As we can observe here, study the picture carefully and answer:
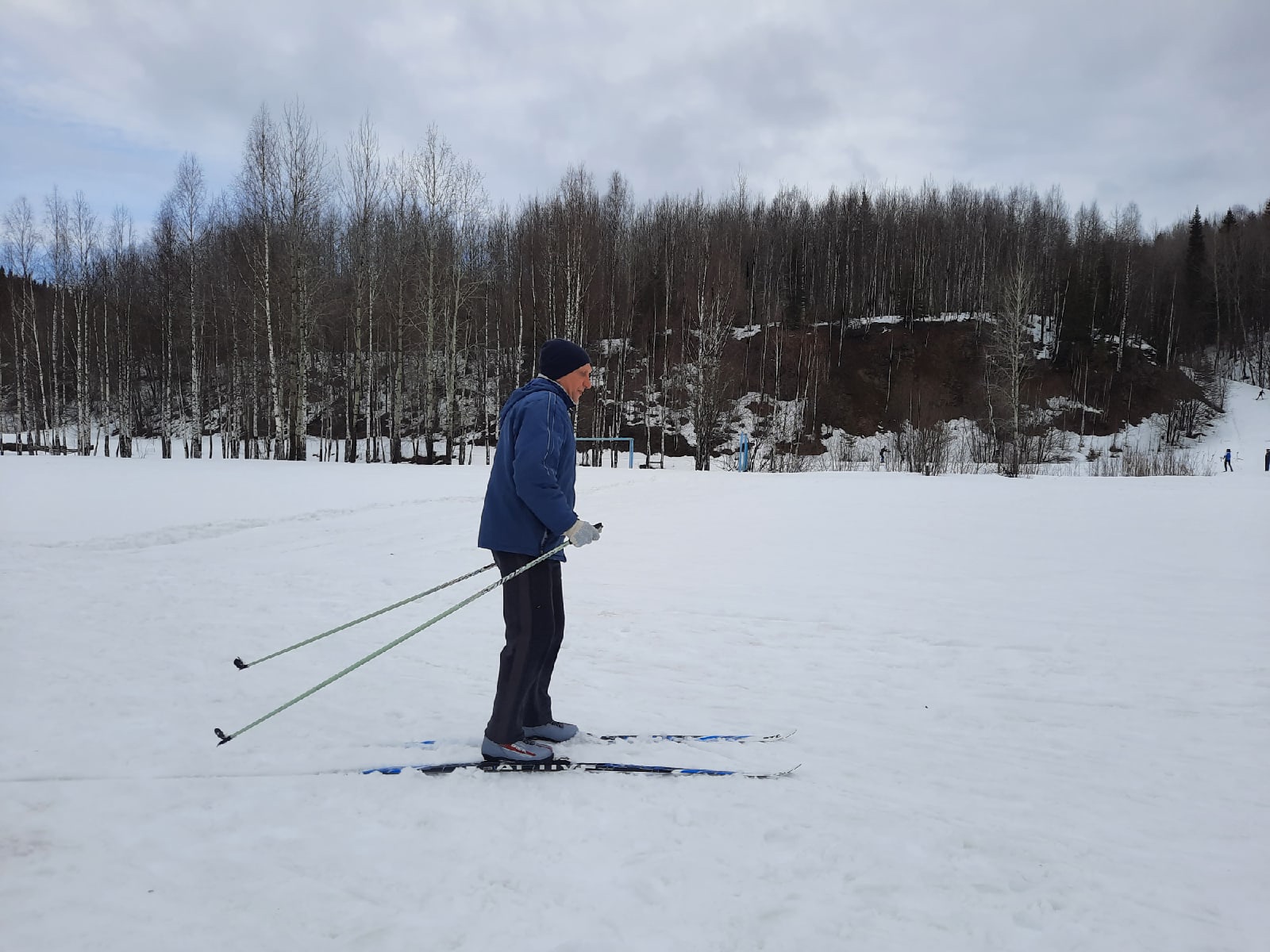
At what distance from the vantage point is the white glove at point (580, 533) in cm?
303

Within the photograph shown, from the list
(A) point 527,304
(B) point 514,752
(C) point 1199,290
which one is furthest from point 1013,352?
(C) point 1199,290

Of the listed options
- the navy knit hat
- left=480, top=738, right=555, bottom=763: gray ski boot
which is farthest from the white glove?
left=480, top=738, right=555, bottom=763: gray ski boot

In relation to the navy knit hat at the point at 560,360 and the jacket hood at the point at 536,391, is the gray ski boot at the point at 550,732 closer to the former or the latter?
the jacket hood at the point at 536,391

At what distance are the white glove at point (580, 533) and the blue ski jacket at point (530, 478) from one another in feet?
0.10

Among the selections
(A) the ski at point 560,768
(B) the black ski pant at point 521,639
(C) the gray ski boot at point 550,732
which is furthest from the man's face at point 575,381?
(A) the ski at point 560,768

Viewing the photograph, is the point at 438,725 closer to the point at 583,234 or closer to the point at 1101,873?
the point at 1101,873

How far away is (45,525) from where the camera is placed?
29.2ft

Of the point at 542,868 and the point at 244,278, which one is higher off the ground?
the point at 244,278

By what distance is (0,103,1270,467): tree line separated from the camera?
25766mm

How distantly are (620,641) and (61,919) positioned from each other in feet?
11.5

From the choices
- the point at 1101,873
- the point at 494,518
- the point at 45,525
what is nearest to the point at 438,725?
the point at 494,518

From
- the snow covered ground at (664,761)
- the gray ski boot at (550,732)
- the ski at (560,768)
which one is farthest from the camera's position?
the gray ski boot at (550,732)

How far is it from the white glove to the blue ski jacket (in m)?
0.03

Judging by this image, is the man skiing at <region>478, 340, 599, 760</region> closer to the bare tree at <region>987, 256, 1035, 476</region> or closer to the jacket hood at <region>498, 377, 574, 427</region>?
the jacket hood at <region>498, 377, 574, 427</region>
